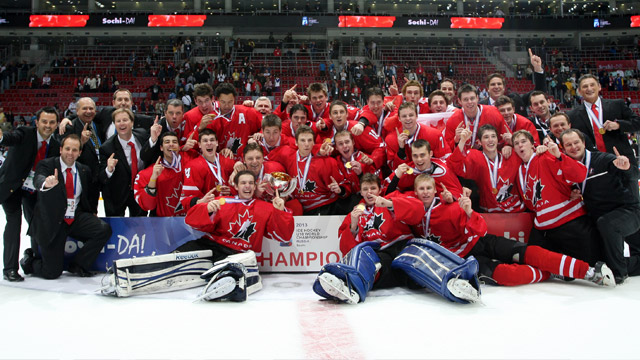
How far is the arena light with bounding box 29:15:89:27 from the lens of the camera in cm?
2586

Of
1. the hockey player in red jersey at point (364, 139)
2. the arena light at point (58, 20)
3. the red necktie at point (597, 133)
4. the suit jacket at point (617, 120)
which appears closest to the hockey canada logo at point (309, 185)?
the hockey player in red jersey at point (364, 139)

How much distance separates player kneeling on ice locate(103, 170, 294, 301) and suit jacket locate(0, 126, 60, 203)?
171cm

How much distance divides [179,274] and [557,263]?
Result: 3.56 m

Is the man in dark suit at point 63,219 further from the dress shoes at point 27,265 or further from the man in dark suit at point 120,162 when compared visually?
the man in dark suit at point 120,162

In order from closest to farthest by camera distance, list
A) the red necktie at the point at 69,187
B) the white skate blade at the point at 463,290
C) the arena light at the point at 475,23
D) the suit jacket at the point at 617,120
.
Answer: the white skate blade at the point at 463,290, the red necktie at the point at 69,187, the suit jacket at the point at 617,120, the arena light at the point at 475,23

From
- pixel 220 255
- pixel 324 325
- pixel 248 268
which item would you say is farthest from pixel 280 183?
pixel 324 325

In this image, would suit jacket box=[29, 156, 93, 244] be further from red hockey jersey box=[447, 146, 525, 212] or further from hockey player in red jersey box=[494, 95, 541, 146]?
hockey player in red jersey box=[494, 95, 541, 146]

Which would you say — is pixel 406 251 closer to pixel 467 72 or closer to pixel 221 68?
pixel 221 68

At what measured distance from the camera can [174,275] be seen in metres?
4.30

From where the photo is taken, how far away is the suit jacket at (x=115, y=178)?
211 inches

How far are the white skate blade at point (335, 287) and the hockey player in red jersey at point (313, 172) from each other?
165 cm

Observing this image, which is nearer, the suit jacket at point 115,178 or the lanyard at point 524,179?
the lanyard at point 524,179

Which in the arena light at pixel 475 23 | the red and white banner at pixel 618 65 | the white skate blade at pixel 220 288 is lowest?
the white skate blade at pixel 220 288

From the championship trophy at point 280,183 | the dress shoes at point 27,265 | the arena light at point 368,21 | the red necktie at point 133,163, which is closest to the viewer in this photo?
the dress shoes at point 27,265
